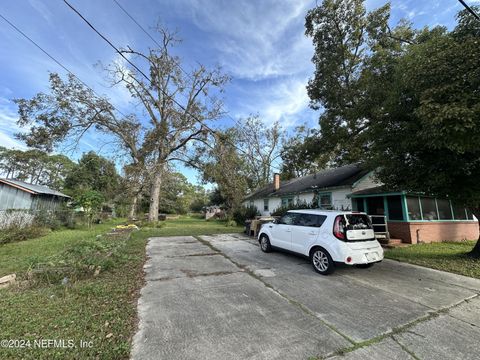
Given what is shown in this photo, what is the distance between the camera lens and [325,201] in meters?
15.6

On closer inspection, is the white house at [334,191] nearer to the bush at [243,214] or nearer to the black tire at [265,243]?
the bush at [243,214]

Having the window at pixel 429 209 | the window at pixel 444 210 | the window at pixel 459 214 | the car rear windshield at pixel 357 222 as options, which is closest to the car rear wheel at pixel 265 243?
the car rear windshield at pixel 357 222

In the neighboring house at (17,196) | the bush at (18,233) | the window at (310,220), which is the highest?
the neighboring house at (17,196)

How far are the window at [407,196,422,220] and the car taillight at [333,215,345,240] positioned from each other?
7.52 meters

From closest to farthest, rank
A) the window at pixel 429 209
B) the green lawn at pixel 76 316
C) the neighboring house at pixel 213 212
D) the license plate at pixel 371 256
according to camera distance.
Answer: the green lawn at pixel 76 316 → the license plate at pixel 371 256 → the window at pixel 429 209 → the neighboring house at pixel 213 212

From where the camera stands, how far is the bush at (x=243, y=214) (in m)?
21.2

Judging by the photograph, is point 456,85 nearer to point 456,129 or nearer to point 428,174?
point 456,129

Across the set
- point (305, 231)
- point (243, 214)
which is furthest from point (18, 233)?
point (243, 214)

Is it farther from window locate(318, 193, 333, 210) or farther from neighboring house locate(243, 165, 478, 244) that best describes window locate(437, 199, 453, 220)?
window locate(318, 193, 333, 210)

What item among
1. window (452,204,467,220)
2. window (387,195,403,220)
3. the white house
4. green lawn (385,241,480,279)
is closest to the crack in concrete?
green lawn (385,241,480,279)

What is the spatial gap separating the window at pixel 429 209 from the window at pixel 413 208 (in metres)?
0.39

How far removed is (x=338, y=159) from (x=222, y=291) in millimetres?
15630

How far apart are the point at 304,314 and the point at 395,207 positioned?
10.1m

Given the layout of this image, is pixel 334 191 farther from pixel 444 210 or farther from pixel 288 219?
pixel 288 219
